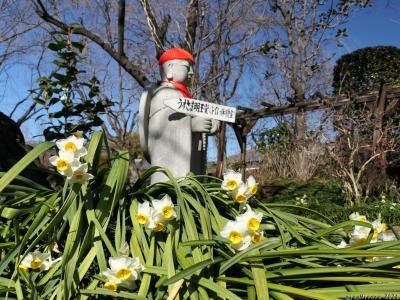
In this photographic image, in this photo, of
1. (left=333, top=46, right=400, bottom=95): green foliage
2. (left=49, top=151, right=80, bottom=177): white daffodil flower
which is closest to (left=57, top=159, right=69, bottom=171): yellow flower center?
(left=49, top=151, right=80, bottom=177): white daffodil flower

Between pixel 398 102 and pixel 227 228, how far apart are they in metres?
8.87

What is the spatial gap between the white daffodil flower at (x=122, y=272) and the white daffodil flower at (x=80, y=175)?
0.24 metres

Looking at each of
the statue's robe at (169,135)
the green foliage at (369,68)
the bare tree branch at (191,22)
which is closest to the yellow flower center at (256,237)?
the statue's robe at (169,135)

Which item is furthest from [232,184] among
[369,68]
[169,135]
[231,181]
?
[369,68]

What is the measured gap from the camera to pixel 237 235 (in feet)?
3.70

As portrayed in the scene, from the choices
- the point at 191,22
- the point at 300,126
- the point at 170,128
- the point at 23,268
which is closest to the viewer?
the point at 23,268

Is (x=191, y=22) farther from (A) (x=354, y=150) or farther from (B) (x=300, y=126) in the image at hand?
(B) (x=300, y=126)

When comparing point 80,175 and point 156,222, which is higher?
point 80,175

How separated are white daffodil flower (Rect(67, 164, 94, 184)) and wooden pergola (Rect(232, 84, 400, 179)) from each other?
804cm

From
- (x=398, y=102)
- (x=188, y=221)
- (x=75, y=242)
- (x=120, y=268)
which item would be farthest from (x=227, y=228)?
(x=398, y=102)

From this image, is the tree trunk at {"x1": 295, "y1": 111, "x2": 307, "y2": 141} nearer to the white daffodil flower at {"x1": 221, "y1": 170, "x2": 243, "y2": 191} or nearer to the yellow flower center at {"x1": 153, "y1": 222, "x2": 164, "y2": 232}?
the white daffodil flower at {"x1": 221, "y1": 170, "x2": 243, "y2": 191}

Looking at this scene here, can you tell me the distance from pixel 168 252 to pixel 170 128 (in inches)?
78.1

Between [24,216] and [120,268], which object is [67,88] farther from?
[120,268]

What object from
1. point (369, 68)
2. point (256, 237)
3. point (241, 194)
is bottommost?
point (256, 237)
